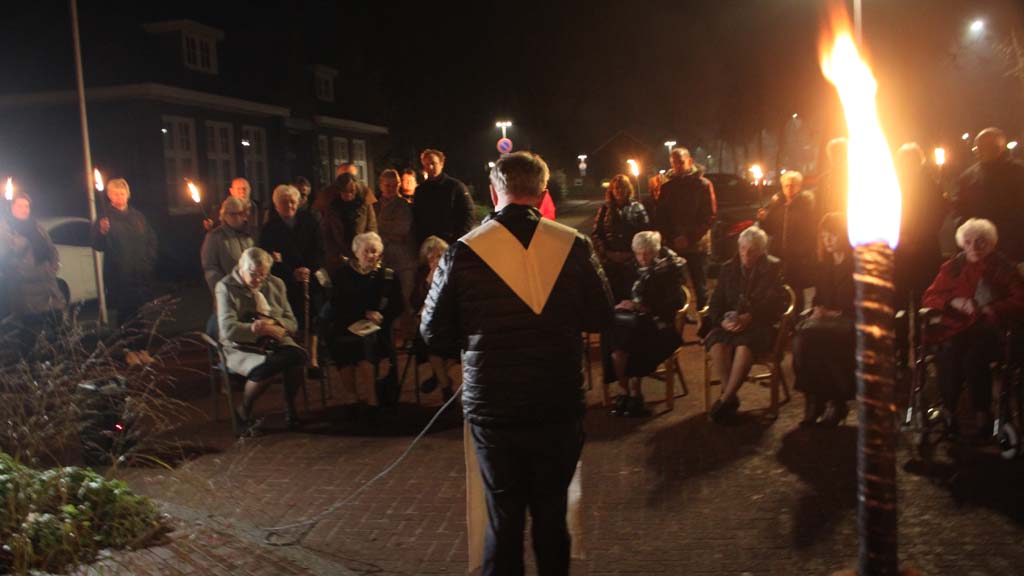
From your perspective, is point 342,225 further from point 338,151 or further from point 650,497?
point 338,151

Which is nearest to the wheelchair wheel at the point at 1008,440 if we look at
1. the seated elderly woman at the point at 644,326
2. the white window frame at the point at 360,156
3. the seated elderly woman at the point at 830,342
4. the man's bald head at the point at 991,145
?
the seated elderly woman at the point at 830,342

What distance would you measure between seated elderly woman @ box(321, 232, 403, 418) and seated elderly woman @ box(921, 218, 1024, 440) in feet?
14.1

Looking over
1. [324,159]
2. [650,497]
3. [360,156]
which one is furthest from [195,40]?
[650,497]

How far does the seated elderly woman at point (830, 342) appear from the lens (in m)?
6.86

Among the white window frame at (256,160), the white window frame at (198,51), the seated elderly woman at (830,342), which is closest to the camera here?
the seated elderly woman at (830,342)

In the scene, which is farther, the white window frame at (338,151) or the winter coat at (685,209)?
the white window frame at (338,151)

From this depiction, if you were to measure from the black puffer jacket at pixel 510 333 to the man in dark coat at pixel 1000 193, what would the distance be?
19.2 ft

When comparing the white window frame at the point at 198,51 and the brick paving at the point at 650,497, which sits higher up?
the white window frame at the point at 198,51

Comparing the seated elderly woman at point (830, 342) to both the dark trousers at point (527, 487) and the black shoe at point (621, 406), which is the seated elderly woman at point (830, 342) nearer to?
the black shoe at point (621, 406)

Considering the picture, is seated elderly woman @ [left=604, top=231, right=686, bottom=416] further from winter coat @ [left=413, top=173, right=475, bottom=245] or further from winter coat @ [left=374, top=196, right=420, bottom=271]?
winter coat @ [left=374, top=196, right=420, bottom=271]

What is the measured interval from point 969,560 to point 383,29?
33.0 metres

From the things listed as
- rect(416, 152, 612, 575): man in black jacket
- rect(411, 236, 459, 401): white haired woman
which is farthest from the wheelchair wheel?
rect(411, 236, 459, 401): white haired woman

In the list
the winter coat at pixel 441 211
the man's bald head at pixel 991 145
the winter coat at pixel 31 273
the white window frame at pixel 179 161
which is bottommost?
the winter coat at pixel 31 273

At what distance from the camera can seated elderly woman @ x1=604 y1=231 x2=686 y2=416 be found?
24.8 ft
